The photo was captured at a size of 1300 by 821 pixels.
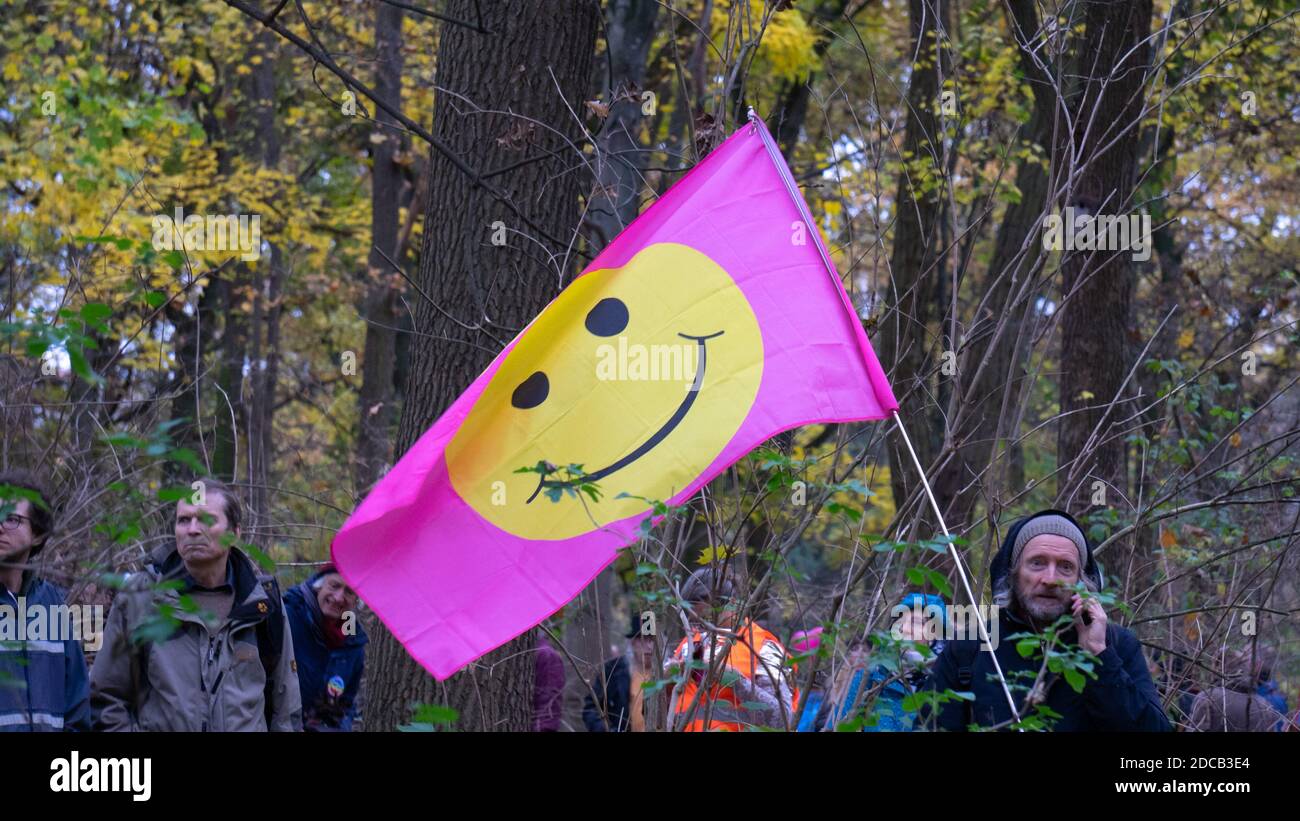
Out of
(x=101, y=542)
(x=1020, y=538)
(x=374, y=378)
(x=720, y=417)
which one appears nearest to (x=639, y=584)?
(x=720, y=417)

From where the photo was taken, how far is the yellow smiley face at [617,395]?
489cm

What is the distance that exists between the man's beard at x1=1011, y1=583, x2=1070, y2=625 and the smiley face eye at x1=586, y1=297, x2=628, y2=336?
1.58 meters

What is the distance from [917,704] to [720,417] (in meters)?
1.32

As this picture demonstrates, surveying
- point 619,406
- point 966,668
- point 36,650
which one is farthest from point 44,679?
point 966,668

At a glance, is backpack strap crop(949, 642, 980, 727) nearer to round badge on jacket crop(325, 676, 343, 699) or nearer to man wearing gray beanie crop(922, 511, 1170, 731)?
man wearing gray beanie crop(922, 511, 1170, 731)

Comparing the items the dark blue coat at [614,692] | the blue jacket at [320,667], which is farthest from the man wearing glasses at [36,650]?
the dark blue coat at [614,692]

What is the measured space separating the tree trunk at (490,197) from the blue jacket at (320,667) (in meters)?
0.30

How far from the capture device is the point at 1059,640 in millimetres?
4250

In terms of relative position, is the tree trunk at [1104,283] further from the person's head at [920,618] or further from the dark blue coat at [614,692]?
the person's head at [920,618]

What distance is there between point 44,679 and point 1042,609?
328cm

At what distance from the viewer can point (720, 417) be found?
4.92 meters

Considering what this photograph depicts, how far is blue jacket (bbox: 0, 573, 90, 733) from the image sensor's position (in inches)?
197

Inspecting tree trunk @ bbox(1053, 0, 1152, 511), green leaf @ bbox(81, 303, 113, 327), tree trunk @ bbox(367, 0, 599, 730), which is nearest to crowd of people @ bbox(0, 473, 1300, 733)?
green leaf @ bbox(81, 303, 113, 327)

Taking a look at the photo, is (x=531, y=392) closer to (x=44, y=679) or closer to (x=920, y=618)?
(x=920, y=618)
